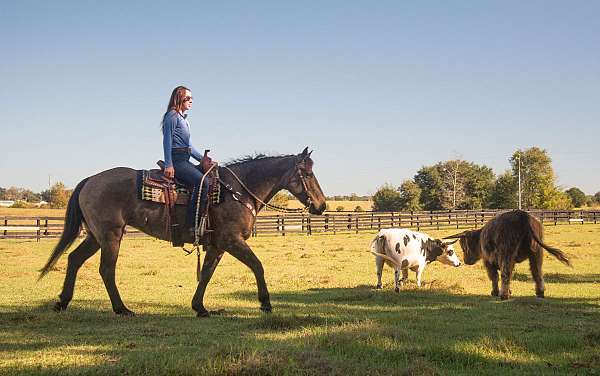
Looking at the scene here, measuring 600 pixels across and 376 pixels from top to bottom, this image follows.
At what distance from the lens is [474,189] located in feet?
272

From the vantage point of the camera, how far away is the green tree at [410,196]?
8075cm

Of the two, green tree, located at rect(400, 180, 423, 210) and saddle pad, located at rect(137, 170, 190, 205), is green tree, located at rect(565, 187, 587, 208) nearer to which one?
green tree, located at rect(400, 180, 423, 210)

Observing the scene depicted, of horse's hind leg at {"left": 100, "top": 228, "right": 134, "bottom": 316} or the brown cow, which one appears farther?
the brown cow

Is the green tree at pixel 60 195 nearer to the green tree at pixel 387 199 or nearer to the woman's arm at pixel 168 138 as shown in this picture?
the green tree at pixel 387 199

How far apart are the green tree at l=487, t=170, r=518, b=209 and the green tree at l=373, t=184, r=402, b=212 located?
45.6 ft

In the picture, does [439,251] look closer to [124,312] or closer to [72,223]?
[124,312]

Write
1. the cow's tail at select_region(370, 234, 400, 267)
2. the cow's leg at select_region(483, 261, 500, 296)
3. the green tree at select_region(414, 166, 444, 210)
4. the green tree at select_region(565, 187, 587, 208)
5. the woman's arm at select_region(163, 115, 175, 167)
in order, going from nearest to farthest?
the woman's arm at select_region(163, 115, 175, 167), the cow's leg at select_region(483, 261, 500, 296), the cow's tail at select_region(370, 234, 400, 267), the green tree at select_region(414, 166, 444, 210), the green tree at select_region(565, 187, 587, 208)

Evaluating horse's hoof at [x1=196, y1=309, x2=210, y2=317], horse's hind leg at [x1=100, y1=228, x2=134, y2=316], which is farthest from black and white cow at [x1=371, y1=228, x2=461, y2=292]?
horse's hind leg at [x1=100, y1=228, x2=134, y2=316]

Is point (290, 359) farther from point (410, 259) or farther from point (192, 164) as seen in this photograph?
point (410, 259)

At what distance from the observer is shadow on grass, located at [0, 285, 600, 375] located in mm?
5039

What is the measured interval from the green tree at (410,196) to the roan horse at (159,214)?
7285 centimetres

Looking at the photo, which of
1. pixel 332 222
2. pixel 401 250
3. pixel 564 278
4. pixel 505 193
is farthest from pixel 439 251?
pixel 505 193

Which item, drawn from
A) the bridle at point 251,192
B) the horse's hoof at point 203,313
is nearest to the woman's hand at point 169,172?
the bridle at point 251,192

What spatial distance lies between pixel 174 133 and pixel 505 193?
78.0 meters
